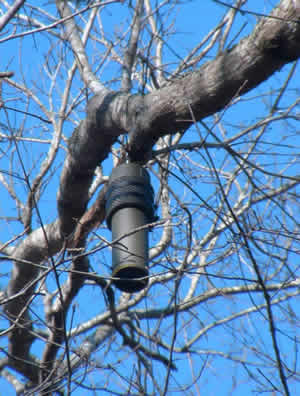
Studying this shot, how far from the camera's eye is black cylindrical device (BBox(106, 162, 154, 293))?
245cm

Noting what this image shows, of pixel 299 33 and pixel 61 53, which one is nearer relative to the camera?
pixel 299 33

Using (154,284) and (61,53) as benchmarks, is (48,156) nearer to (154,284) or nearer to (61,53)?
(61,53)

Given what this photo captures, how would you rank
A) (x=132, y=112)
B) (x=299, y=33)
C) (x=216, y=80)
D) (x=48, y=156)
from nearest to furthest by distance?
(x=299, y=33), (x=216, y=80), (x=132, y=112), (x=48, y=156)

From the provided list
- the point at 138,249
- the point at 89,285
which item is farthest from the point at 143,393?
the point at 89,285

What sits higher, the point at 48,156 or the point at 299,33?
the point at 48,156

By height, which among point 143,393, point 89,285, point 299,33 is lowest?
point 143,393

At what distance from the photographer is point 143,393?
2619 millimetres

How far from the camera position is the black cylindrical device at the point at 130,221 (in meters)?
2.45

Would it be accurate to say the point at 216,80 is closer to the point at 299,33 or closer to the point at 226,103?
the point at 226,103

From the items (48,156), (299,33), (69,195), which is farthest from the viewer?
(48,156)

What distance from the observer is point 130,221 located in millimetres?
2604

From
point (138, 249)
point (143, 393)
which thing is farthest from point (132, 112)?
point (143, 393)

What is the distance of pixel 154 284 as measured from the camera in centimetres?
460

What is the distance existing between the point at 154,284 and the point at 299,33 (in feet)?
8.62
